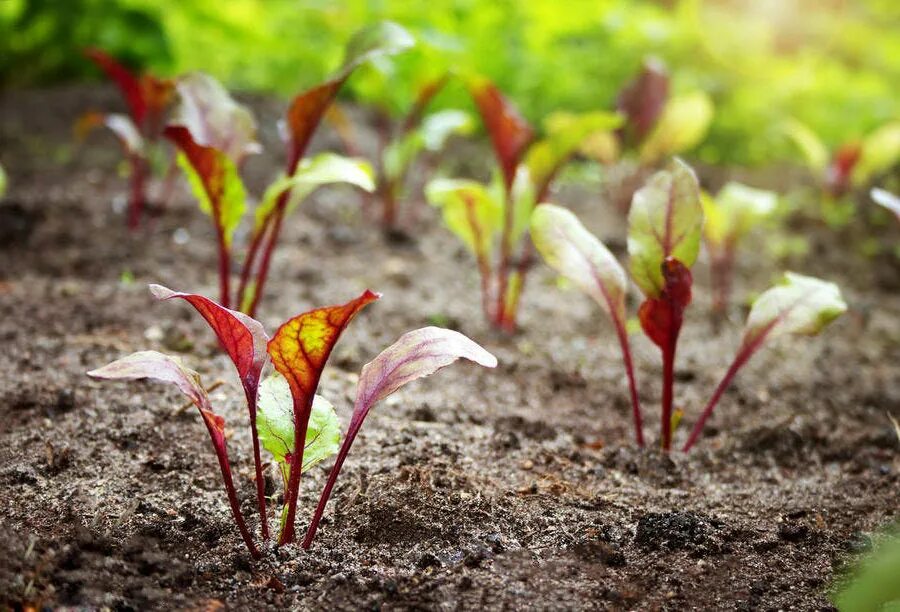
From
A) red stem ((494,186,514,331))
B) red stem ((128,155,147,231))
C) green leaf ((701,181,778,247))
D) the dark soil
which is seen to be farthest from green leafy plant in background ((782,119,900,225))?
red stem ((128,155,147,231))

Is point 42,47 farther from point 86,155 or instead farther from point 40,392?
point 40,392

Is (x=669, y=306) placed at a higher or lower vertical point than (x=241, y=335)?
higher

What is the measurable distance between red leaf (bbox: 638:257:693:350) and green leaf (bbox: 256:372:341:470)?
0.66 metres

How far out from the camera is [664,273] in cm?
151

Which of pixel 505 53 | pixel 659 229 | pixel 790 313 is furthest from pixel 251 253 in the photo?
pixel 505 53

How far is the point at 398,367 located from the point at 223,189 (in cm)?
78

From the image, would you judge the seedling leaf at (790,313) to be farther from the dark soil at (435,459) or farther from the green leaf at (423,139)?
the green leaf at (423,139)

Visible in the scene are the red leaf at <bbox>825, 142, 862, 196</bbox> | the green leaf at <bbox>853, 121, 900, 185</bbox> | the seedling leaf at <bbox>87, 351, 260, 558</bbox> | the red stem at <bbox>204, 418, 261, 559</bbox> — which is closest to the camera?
the seedling leaf at <bbox>87, 351, 260, 558</bbox>

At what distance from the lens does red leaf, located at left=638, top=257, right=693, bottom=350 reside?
4.92ft

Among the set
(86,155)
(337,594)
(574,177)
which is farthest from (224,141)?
(574,177)

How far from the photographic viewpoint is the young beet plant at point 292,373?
1.16 meters

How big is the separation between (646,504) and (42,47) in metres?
3.76

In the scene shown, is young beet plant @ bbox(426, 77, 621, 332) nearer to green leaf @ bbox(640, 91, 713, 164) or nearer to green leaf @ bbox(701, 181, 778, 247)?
green leaf @ bbox(701, 181, 778, 247)

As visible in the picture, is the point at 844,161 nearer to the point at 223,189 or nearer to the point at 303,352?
the point at 223,189
